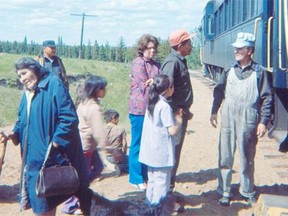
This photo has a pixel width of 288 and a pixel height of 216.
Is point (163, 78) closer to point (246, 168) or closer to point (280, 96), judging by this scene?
point (246, 168)

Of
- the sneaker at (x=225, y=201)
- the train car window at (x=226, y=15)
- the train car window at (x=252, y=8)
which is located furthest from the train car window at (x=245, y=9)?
the sneaker at (x=225, y=201)

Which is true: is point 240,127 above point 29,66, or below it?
below

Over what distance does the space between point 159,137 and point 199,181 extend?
2435 mm

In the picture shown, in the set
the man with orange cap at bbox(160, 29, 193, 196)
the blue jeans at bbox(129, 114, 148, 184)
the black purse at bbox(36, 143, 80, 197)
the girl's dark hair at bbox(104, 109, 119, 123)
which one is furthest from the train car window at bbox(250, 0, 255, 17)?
the black purse at bbox(36, 143, 80, 197)

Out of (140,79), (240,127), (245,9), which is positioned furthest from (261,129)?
(245,9)

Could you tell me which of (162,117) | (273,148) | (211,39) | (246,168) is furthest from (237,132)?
(211,39)

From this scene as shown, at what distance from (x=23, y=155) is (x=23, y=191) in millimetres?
345

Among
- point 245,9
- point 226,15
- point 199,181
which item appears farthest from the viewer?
point 226,15

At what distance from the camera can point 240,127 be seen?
6.91 meters

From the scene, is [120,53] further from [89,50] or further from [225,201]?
[225,201]

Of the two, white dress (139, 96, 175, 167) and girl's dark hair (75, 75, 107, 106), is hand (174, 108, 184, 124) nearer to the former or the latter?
white dress (139, 96, 175, 167)

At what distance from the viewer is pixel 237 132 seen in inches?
275

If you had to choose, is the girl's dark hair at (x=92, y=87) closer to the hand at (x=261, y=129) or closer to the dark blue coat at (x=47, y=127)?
the dark blue coat at (x=47, y=127)

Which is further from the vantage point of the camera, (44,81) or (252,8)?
(252,8)
